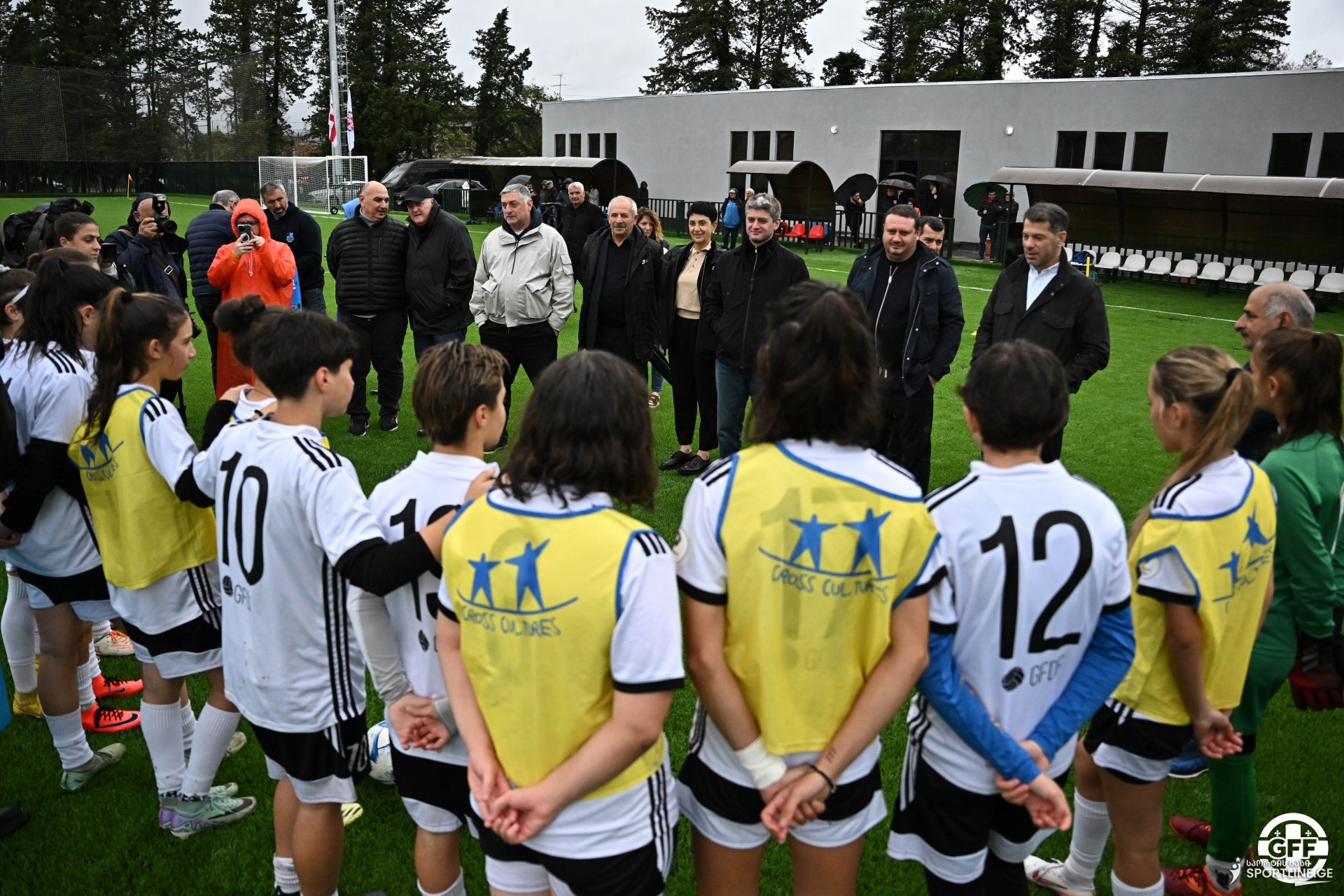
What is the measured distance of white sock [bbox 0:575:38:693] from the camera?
334 cm

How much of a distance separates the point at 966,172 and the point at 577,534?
25692 millimetres

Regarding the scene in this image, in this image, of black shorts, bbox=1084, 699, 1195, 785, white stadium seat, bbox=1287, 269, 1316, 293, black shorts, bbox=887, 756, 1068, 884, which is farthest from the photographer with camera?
white stadium seat, bbox=1287, 269, 1316, 293

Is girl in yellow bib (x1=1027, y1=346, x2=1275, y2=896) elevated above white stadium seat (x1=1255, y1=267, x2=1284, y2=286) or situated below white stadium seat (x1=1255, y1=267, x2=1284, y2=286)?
below

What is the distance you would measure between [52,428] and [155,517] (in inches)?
22.5

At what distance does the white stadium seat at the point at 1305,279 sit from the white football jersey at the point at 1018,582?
17.4 m

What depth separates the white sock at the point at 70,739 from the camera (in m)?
3.17

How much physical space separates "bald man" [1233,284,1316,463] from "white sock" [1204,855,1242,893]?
131 centimetres

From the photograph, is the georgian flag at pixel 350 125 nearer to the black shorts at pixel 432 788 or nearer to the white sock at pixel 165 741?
the white sock at pixel 165 741

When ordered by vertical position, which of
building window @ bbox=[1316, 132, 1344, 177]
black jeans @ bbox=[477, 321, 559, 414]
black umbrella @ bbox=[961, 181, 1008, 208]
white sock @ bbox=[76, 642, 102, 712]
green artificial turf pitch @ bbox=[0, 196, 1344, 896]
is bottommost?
green artificial turf pitch @ bbox=[0, 196, 1344, 896]

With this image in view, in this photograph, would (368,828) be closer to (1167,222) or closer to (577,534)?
(577,534)

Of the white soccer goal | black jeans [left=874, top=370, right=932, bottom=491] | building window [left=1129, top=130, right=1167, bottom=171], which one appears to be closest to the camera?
black jeans [left=874, top=370, right=932, bottom=491]

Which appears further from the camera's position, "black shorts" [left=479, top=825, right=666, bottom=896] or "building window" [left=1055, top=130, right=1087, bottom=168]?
"building window" [left=1055, top=130, right=1087, bottom=168]

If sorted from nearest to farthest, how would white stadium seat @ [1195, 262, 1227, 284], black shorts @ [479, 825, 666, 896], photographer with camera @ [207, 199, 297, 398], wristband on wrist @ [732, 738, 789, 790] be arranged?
black shorts @ [479, 825, 666, 896] → wristband on wrist @ [732, 738, 789, 790] → photographer with camera @ [207, 199, 297, 398] → white stadium seat @ [1195, 262, 1227, 284]

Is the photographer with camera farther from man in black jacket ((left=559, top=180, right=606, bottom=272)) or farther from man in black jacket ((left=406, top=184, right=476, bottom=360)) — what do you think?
man in black jacket ((left=559, top=180, right=606, bottom=272))
